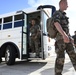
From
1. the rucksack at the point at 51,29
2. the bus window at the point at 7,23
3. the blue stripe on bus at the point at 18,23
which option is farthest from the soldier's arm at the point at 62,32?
the bus window at the point at 7,23

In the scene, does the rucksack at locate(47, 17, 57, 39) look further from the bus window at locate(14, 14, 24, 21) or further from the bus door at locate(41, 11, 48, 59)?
the bus window at locate(14, 14, 24, 21)

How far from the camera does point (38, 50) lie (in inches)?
354

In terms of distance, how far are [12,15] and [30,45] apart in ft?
5.50

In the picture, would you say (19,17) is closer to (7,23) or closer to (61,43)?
(7,23)

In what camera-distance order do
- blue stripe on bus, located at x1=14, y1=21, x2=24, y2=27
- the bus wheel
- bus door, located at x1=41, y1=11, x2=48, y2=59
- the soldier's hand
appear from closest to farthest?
the soldier's hand < bus door, located at x1=41, y1=11, x2=48, y2=59 < the bus wheel < blue stripe on bus, located at x1=14, y1=21, x2=24, y2=27

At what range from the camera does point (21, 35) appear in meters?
9.29

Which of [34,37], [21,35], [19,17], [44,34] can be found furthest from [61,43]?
[19,17]

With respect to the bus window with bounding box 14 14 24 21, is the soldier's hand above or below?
below

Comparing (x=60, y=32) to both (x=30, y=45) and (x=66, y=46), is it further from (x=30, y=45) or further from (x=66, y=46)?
(x=30, y=45)

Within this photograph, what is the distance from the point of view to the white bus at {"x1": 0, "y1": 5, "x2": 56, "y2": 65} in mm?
8922

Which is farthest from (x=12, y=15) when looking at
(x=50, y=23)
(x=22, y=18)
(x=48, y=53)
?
(x=50, y=23)

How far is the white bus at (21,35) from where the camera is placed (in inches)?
351

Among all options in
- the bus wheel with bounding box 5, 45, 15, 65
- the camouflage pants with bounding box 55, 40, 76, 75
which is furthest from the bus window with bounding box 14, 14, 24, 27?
the camouflage pants with bounding box 55, 40, 76, 75

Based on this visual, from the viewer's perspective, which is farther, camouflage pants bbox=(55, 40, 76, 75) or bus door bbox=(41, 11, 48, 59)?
bus door bbox=(41, 11, 48, 59)
